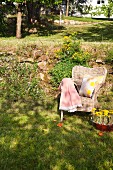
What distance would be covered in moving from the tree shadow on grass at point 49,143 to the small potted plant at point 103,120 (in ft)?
0.65

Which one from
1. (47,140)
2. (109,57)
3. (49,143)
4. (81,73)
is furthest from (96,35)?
(49,143)

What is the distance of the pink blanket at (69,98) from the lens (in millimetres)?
7274

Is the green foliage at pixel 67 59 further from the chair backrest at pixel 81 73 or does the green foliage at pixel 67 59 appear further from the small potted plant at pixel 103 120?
the small potted plant at pixel 103 120

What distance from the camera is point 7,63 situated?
10.1 m

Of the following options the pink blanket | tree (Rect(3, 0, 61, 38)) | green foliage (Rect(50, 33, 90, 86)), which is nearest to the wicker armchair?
the pink blanket

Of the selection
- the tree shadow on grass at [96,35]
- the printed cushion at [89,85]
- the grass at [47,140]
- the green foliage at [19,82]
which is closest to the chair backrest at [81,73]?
the printed cushion at [89,85]

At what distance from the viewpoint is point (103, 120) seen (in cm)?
691

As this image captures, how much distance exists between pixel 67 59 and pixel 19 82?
209cm

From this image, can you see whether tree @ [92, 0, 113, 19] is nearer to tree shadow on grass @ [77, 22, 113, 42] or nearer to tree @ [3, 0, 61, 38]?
tree shadow on grass @ [77, 22, 113, 42]

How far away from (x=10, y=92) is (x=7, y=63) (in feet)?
4.37

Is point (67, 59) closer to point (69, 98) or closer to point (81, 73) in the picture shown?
point (81, 73)

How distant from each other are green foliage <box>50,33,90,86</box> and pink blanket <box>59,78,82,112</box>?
7.26 ft

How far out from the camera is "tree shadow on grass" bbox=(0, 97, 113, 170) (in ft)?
17.5

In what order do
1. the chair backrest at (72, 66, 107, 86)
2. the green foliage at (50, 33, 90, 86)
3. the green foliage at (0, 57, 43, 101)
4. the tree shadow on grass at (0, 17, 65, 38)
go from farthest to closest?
the tree shadow on grass at (0, 17, 65, 38) → the green foliage at (50, 33, 90, 86) → the green foliage at (0, 57, 43, 101) → the chair backrest at (72, 66, 107, 86)
